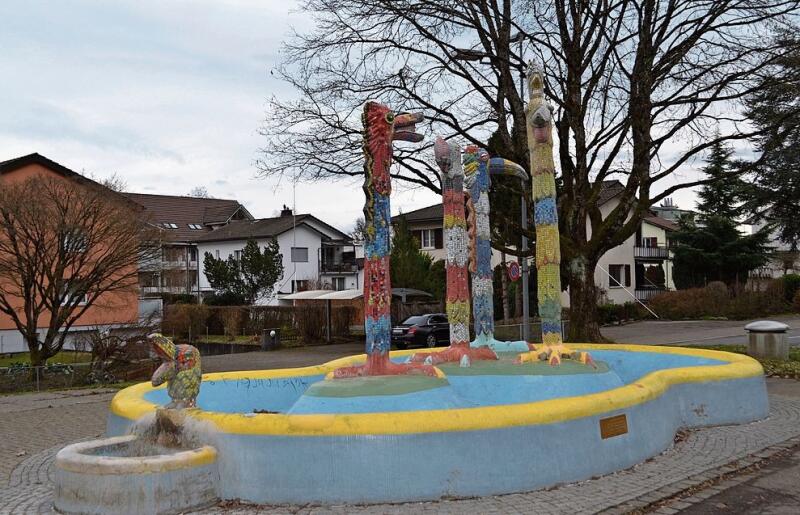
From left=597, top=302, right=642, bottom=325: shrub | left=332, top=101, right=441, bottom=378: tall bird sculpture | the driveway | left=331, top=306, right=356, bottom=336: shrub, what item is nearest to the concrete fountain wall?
left=332, top=101, right=441, bottom=378: tall bird sculpture

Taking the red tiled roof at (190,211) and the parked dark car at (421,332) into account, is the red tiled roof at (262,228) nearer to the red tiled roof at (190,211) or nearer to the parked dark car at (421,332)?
the red tiled roof at (190,211)

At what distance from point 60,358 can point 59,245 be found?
21.5 ft

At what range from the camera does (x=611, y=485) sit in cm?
693

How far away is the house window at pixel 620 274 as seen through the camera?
4644cm

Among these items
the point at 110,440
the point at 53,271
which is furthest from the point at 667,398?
the point at 53,271

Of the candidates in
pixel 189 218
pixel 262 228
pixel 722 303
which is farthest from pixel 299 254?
pixel 722 303

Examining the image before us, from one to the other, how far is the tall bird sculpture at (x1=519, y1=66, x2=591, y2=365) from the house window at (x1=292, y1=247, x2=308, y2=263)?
1627 inches

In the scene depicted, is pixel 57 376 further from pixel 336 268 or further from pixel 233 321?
pixel 336 268

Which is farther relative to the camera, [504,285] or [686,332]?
[504,285]

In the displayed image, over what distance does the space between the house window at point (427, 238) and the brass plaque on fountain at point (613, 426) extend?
38893mm

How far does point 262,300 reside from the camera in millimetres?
45531

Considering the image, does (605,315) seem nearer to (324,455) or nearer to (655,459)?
(655,459)

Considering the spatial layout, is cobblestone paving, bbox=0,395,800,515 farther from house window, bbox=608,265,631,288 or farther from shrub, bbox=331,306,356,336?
house window, bbox=608,265,631,288

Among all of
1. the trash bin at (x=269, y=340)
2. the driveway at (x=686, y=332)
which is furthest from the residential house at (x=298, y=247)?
the driveway at (x=686, y=332)
